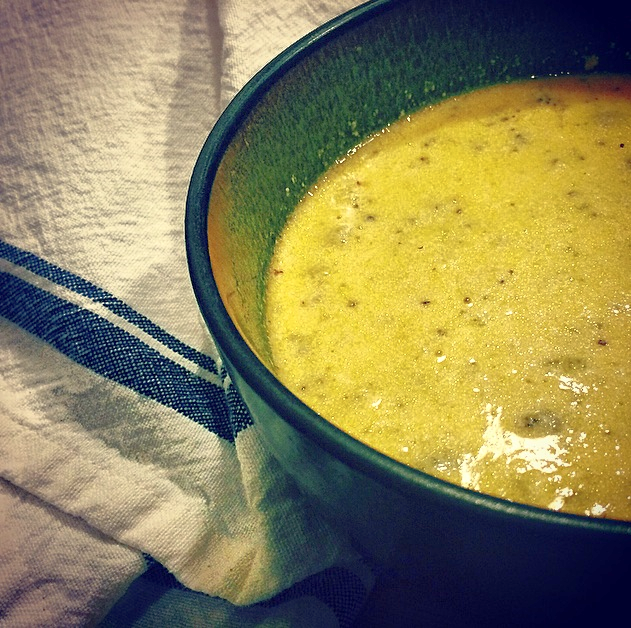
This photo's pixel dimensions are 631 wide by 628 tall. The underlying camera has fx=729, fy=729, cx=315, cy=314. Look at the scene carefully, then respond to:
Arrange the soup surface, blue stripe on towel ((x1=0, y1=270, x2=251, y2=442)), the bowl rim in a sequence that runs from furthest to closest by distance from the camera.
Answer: blue stripe on towel ((x1=0, y1=270, x2=251, y2=442)) < the soup surface < the bowl rim

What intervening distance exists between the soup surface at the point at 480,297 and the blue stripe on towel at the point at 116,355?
0.11 meters

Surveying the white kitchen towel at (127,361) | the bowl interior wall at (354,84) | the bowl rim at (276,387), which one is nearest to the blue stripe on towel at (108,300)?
the white kitchen towel at (127,361)

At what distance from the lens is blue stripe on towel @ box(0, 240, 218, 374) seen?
78cm

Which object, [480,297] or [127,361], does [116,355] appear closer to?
[127,361]

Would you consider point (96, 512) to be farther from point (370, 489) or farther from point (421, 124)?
point (421, 124)

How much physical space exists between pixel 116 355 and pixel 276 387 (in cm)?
32

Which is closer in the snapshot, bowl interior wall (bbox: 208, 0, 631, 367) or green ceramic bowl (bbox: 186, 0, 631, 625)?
green ceramic bowl (bbox: 186, 0, 631, 625)

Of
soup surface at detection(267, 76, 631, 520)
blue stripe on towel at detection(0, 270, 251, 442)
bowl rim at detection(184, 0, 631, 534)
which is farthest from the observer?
blue stripe on towel at detection(0, 270, 251, 442)

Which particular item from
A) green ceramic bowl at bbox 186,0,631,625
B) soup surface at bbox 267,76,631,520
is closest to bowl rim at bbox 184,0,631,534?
green ceramic bowl at bbox 186,0,631,625

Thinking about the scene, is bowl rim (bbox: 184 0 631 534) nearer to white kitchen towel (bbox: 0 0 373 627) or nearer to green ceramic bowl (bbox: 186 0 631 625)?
green ceramic bowl (bbox: 186 0 631 625)

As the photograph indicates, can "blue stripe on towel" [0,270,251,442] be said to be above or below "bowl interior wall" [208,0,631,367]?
below

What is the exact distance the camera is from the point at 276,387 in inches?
19.4

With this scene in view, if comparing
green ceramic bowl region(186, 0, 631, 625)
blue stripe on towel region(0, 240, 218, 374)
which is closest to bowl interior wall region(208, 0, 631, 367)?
green ceramic bowl region(186, 0, 631, 625)

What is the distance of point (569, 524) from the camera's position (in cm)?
40
